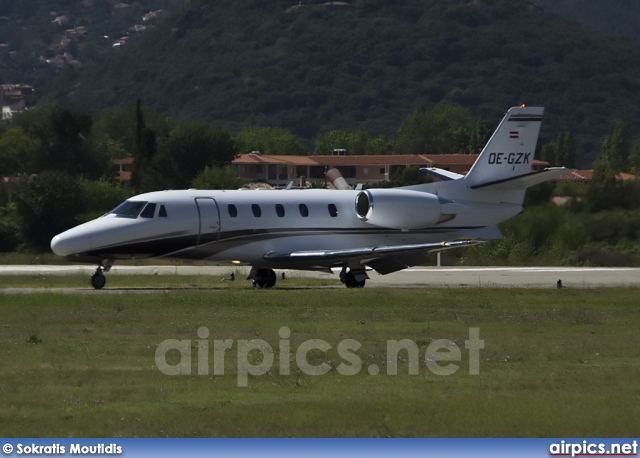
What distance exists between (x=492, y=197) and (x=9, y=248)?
28881 mm

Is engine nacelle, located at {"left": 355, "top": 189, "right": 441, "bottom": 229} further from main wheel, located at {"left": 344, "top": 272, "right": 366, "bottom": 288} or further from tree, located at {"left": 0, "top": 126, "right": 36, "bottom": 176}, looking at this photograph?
tree, located at {"left": 0, "top": 126, "right": 36, "bottom": 176}

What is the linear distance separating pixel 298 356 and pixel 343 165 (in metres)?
98.9

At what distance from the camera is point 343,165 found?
117500 mm

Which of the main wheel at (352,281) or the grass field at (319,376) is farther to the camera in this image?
the main wheel at (352,281)

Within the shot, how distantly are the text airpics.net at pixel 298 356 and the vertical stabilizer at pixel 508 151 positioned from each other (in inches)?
628

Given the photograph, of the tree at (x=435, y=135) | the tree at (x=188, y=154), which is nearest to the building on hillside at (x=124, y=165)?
the tree at (x=188, y=154)

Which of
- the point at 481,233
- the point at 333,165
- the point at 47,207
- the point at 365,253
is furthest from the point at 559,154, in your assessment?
the point at 365,253

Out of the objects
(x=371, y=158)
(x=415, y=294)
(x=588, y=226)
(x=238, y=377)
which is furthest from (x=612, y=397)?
(x=371, y=158)

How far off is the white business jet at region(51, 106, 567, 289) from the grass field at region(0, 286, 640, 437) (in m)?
5.35

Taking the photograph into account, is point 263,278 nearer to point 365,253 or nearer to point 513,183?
point 365,253

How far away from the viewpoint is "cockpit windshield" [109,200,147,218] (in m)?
33.4

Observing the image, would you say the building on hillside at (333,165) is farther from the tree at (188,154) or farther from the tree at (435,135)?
the tree at (188,154)

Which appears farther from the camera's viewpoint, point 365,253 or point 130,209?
point 365,253

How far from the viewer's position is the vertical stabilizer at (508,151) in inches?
1448
